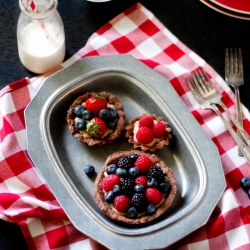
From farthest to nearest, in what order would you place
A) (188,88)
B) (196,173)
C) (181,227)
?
(188,88)
(196,173)
(181,227)

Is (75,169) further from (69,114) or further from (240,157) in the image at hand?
(240,157)

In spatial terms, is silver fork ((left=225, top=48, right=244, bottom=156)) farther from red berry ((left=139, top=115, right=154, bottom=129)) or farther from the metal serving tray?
red berry ((left=139, top=115, right=154, bottom=129))

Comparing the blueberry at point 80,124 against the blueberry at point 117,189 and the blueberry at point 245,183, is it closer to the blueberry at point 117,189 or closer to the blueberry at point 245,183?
the blueberry at point 117,189

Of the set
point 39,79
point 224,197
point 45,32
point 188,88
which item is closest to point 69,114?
point 39,79

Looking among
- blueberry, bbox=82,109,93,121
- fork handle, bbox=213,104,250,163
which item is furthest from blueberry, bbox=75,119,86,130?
fork handle, bbox=213,104,250,163

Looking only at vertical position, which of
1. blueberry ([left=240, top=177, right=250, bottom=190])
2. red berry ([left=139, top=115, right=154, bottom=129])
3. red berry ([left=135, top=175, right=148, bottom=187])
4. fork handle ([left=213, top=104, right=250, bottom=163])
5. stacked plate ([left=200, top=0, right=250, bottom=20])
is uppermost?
stacked plate ([left=200, top=0, right=250, bottom=20])

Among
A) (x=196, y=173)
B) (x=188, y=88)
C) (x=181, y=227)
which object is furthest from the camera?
(x=188, y=88)
